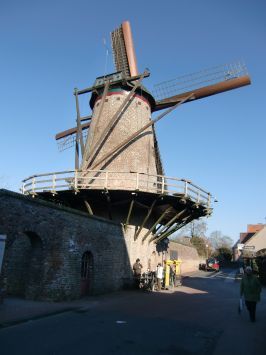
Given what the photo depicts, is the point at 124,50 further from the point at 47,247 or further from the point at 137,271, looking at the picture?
the point at 47,247

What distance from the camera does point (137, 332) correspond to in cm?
812

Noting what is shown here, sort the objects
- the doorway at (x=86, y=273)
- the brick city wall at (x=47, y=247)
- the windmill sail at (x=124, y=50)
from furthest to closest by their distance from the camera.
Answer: the windmill sail at (x=124, y=50)
the doorway at (x=86, y=273)
the brick city wall at (x=47, y=247)

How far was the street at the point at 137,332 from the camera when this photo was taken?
21.7 feet

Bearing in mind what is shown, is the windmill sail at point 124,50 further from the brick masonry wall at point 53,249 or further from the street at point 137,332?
the street at point 137,332

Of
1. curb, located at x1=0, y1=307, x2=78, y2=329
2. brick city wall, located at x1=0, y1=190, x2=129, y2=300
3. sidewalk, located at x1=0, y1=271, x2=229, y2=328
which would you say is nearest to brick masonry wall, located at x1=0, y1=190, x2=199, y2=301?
brick city wall, located at x1=0, y1=190, x2=129, y2=300

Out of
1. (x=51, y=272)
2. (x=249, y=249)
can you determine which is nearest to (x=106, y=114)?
(x=51, y=272)

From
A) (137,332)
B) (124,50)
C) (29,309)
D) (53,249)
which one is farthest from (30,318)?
(124,50)

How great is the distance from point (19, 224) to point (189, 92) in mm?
16108

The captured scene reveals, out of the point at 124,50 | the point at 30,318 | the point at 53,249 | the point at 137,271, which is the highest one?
the point at 124,50

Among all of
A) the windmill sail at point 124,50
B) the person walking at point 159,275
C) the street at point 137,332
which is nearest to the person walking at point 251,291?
the street at point 137,332

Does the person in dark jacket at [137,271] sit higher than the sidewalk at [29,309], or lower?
higher

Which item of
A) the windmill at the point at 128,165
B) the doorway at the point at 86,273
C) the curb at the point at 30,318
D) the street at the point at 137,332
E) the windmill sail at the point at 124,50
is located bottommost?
the street at the point at 137,332

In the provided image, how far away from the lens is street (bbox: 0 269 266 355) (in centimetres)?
661

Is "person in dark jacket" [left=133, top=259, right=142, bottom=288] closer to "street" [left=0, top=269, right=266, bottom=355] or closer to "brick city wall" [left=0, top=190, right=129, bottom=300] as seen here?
"brick city wall" [left=0, top=190, right=129, bottom=300]
